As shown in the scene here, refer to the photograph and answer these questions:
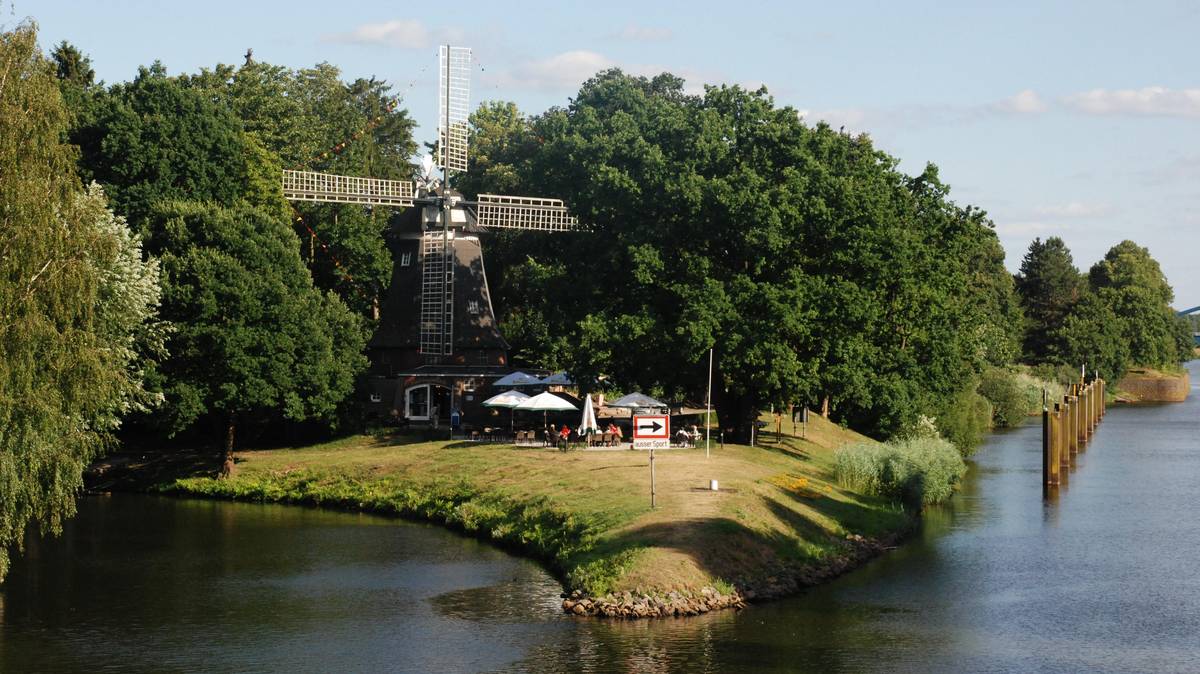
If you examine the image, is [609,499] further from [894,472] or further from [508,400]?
[508,400]

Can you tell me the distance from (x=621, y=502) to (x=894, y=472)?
16322 mm

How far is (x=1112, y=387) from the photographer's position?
162000 millimetres

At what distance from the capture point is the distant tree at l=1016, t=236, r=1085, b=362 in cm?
16346

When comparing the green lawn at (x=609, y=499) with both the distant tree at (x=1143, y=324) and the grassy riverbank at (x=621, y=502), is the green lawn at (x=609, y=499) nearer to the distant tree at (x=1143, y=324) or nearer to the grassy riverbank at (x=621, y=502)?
the grassy riverbank at (x=621, y=502)

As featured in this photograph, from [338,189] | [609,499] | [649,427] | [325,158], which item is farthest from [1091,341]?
[649,427]

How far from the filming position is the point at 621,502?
5091 cm

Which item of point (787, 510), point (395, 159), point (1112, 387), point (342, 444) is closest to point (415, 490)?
point (342, 444)

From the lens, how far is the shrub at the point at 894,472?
2437 inches

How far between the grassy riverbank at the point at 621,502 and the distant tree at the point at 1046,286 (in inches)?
3680

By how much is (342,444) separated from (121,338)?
27.4 meters

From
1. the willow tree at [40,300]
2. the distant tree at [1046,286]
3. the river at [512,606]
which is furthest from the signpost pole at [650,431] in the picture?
the distant tree at [1046,286]

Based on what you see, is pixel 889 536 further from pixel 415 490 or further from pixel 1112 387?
pixel 1112 387

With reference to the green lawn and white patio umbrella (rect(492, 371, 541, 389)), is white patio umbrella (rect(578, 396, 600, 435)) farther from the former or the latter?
white patio umbrella (rect(492, 371, 541, 389))

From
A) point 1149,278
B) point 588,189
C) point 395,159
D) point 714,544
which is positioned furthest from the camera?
point 1149,278
